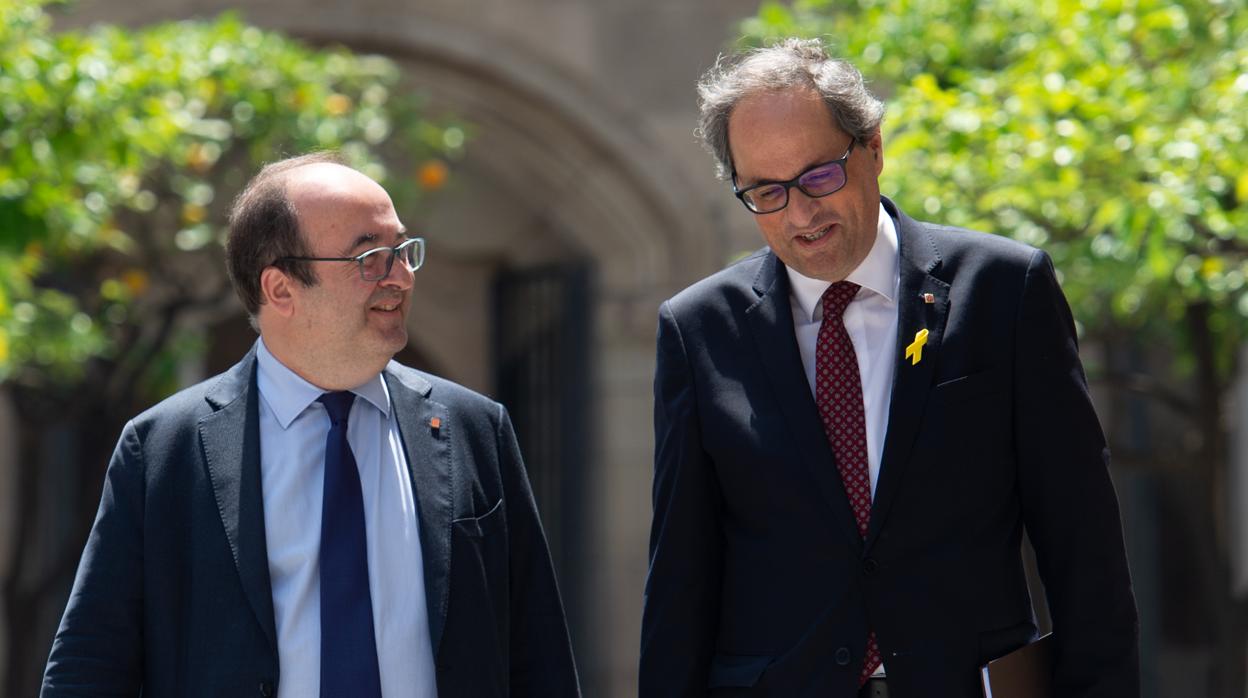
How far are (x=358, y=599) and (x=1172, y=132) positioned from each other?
2.91m

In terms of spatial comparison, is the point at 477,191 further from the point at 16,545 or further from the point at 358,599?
the point at 358,599

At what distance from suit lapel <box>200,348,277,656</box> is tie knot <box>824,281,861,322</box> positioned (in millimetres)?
1014

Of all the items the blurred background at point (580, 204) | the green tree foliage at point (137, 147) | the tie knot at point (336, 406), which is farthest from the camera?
the green tree foliage at point (137, 147)

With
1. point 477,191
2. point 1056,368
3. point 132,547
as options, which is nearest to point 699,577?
point 1056,368

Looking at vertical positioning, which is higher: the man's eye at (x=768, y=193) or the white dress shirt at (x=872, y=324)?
the man's eye at (x=768, y=193)

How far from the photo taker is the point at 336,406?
10.8 feet

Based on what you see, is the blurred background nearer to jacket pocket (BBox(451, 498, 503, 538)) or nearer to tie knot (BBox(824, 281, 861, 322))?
tie knot (BBox(824, 281, 861, 322))

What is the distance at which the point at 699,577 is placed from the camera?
322cm

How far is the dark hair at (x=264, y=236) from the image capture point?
327cm

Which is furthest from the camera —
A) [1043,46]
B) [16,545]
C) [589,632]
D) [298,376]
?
[589,632]

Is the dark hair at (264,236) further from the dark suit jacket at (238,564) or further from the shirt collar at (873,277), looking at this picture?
the shirt collar at (873,277)

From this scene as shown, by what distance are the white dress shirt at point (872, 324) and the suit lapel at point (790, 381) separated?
3 centimetres

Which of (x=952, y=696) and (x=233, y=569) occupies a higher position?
(x=233, y=569)

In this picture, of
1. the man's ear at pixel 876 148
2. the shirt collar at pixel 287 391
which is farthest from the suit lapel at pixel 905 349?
the shirt collar at pixel 287 391
